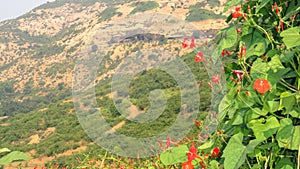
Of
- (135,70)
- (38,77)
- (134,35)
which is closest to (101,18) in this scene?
(38,77)

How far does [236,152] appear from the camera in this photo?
1.27 metres

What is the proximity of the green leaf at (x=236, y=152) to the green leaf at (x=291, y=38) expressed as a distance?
0.33m

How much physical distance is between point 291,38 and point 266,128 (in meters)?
0.30

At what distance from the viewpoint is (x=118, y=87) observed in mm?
41438

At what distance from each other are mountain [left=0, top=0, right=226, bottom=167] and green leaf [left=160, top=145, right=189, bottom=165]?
11859 mm

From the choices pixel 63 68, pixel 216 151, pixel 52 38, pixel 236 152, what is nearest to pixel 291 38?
pixel 236 152

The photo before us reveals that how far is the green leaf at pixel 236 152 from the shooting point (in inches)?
48.4

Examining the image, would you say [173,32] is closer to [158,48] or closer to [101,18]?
[158,48]

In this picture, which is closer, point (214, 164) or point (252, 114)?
point (252, 114)

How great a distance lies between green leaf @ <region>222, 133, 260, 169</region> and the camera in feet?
4.03

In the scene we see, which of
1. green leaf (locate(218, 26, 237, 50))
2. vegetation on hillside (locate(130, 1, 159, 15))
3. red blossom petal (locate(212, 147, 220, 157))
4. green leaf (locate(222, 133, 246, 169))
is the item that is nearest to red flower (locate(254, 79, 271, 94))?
green leaf (locate(222, 133, 246, 169))

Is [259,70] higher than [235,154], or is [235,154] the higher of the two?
[259,70]

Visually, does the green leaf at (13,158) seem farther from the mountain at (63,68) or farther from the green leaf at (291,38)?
the mountain at (63,68)

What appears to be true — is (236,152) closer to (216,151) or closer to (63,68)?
(216,151)
